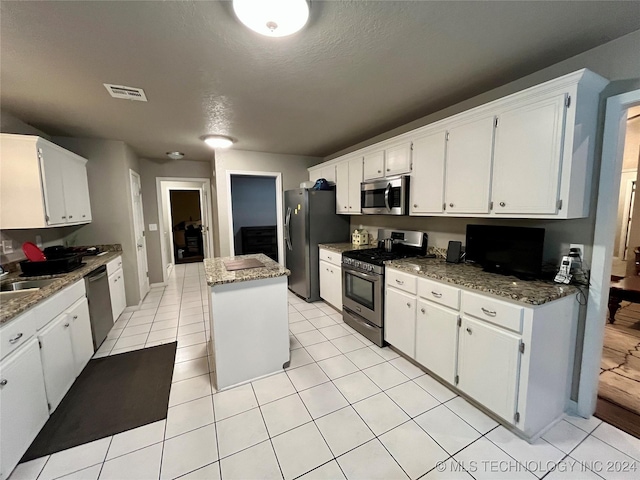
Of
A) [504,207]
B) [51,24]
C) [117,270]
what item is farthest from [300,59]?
[117,270]

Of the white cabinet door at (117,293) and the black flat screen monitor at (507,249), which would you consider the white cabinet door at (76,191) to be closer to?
the white cabinet door at (117,293)

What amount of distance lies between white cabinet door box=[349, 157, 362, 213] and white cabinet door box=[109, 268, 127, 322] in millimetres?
3192

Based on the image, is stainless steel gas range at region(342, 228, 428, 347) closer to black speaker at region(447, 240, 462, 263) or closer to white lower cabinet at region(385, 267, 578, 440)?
black speaker at region(447, 240, 462, 263)

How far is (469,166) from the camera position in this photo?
2.15m

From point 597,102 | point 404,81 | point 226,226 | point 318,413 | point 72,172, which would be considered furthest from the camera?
point 226,226

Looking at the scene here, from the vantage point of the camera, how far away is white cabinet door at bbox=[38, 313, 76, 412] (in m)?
1.83

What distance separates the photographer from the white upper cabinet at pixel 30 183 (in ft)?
7.69

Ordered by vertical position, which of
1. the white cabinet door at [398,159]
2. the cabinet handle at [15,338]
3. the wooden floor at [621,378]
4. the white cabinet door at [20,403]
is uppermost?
the white cabinet door at [398,159]

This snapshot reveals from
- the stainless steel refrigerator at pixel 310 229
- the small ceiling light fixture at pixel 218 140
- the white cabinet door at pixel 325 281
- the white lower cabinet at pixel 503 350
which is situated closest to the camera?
the white lower cabinet at pixel 503 350

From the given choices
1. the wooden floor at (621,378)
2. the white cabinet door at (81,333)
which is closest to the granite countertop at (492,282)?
the wooden floor at (621,378)

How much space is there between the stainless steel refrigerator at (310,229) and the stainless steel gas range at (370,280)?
33.8 inches

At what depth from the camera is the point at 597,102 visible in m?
1.67

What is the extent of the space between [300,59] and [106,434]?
9.26 feet

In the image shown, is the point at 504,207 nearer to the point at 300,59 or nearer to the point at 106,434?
the point at 300,59
